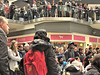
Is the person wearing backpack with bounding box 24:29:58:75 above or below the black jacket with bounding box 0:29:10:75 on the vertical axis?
below

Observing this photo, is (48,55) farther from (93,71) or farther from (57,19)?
(57,19)

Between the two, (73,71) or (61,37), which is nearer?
(73,71)

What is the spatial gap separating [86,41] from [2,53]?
56.5 ft

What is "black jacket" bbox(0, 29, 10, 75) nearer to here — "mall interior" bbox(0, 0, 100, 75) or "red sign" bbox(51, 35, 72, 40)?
"mall interior" bbox(0, 0, 100, 75)

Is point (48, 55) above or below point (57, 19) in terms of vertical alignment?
above

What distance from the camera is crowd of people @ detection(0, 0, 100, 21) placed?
16377 mm

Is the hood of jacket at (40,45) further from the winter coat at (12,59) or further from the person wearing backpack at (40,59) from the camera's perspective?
the winter coat at (12,59)

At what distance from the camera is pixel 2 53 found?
2652 mm

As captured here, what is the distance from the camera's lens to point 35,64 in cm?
363

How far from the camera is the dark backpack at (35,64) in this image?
3.65m

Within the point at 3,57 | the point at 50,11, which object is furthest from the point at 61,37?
the point at 3,57


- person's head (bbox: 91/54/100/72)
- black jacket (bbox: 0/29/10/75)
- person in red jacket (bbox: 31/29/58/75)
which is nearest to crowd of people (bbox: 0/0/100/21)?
person in red jacket (bbox: 31/29/58/75)

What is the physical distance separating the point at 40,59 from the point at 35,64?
0.44 feet

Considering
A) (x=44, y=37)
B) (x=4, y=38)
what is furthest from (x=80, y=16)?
(x=4, y=38)
